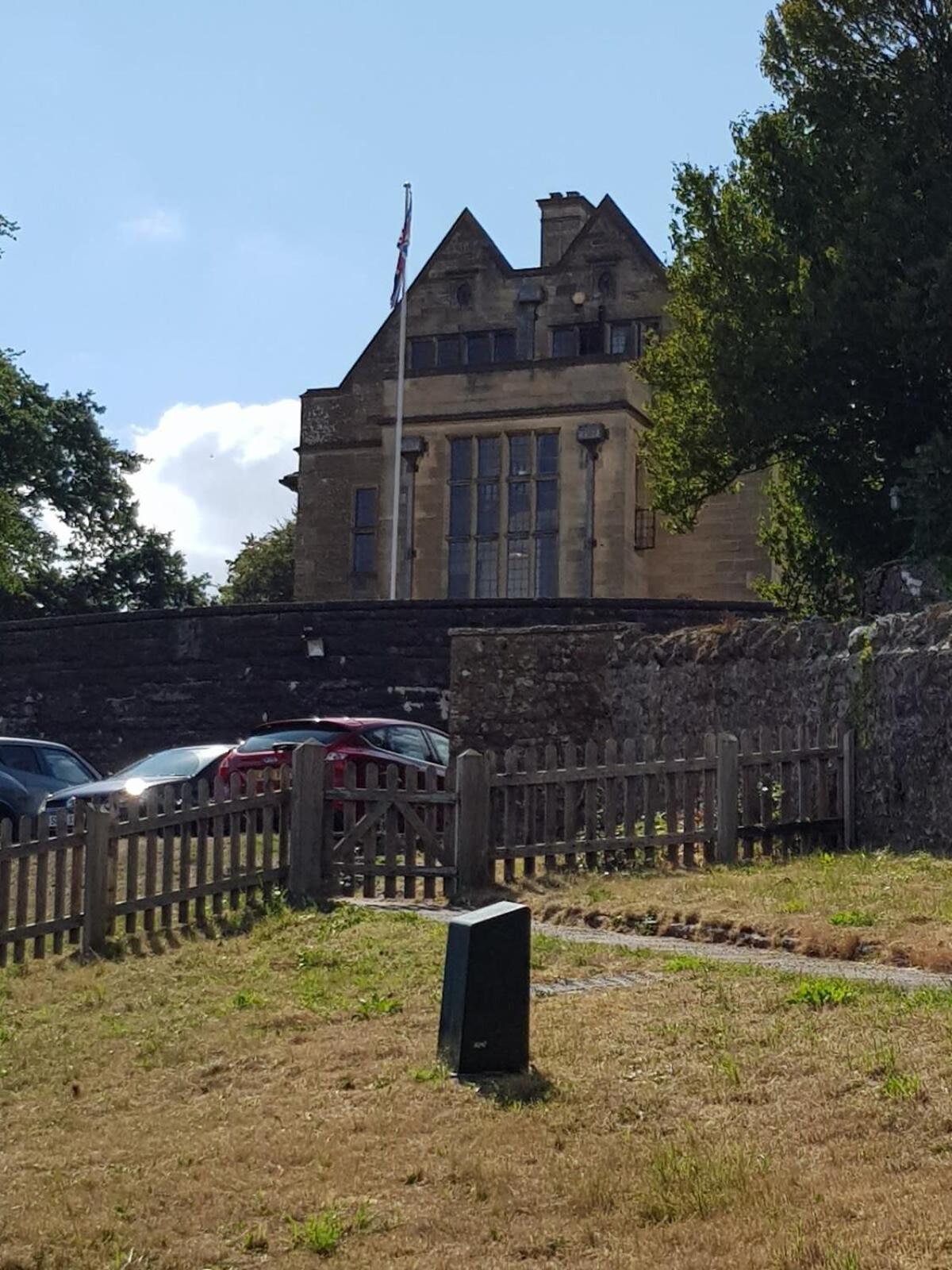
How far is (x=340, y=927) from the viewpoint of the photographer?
13.7 meters

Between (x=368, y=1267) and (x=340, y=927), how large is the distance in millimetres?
6925

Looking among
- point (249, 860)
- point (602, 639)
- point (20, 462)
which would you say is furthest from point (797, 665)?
point (20, 462)

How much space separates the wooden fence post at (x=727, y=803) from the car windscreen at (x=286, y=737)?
5.43 meters

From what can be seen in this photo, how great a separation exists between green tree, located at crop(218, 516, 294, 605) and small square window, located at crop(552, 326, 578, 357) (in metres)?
17.8

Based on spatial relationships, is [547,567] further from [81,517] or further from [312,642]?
[81,517]

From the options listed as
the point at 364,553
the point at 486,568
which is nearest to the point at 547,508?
the point at 486,568

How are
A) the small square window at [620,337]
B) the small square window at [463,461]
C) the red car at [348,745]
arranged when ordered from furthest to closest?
1. the small square window at [620,337]
2. the small square window at [463,461]
3. the red car at [348,745]

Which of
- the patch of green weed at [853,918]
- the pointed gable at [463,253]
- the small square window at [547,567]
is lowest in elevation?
the patch of green weed at [853,918]

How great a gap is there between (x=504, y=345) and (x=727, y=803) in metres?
29.8

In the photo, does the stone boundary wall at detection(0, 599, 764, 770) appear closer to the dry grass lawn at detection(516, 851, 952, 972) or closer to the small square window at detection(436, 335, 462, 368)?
the dry grass lawn at detection(516, 851, 952, 972)

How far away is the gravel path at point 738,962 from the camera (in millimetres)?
10594

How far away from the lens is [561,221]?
47156mm

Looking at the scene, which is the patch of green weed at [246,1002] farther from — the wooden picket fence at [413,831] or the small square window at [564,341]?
the small square window at [564,341]

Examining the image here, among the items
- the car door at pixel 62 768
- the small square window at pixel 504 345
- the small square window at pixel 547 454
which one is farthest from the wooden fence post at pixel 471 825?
the small square window at pixel 504 345
